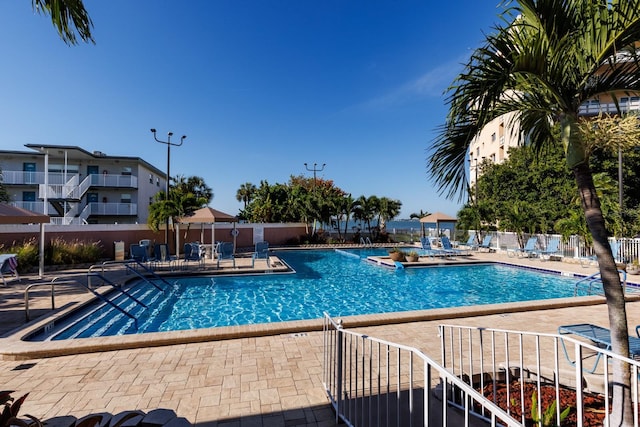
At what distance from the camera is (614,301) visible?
233 centimetres

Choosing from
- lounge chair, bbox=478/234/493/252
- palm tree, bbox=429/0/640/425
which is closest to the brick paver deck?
palm tree, bbox=429/0/640/425

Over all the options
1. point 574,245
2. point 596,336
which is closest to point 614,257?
point 574,245

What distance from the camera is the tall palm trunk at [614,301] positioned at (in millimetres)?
2236

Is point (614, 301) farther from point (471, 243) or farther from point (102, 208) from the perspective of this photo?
point (102, 208)

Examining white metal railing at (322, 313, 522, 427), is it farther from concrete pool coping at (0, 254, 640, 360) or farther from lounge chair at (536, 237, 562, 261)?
→ lounge chair at (536, 237, 562, 261)

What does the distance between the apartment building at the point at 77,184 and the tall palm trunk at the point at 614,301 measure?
80.5 feet

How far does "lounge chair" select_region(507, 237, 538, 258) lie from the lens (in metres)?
15.9

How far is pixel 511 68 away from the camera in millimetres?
2275

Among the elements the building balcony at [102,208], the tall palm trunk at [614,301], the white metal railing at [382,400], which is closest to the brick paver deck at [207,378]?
the white metal railing at [382,400]

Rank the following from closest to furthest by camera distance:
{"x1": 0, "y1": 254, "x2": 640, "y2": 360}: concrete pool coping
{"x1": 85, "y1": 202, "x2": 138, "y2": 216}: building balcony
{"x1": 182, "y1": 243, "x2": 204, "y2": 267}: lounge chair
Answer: {"x1": 0, "y1": 254, "x2": 640, "y2": 360}: concrete pool coping → {"x1": 182, "y1": 243, "x2": 204, "y2": 267}: lounge chair → {"x1": 85, "y1": 202, "x2": 138, "y2": 216}: building balcony

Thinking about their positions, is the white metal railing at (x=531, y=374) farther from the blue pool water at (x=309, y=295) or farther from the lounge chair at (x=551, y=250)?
the lounge chair at (x=551, y=250)

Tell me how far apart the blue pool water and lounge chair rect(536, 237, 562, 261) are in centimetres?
276

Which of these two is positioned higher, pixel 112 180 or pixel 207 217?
pixel 112 180

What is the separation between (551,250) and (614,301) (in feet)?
52.5
